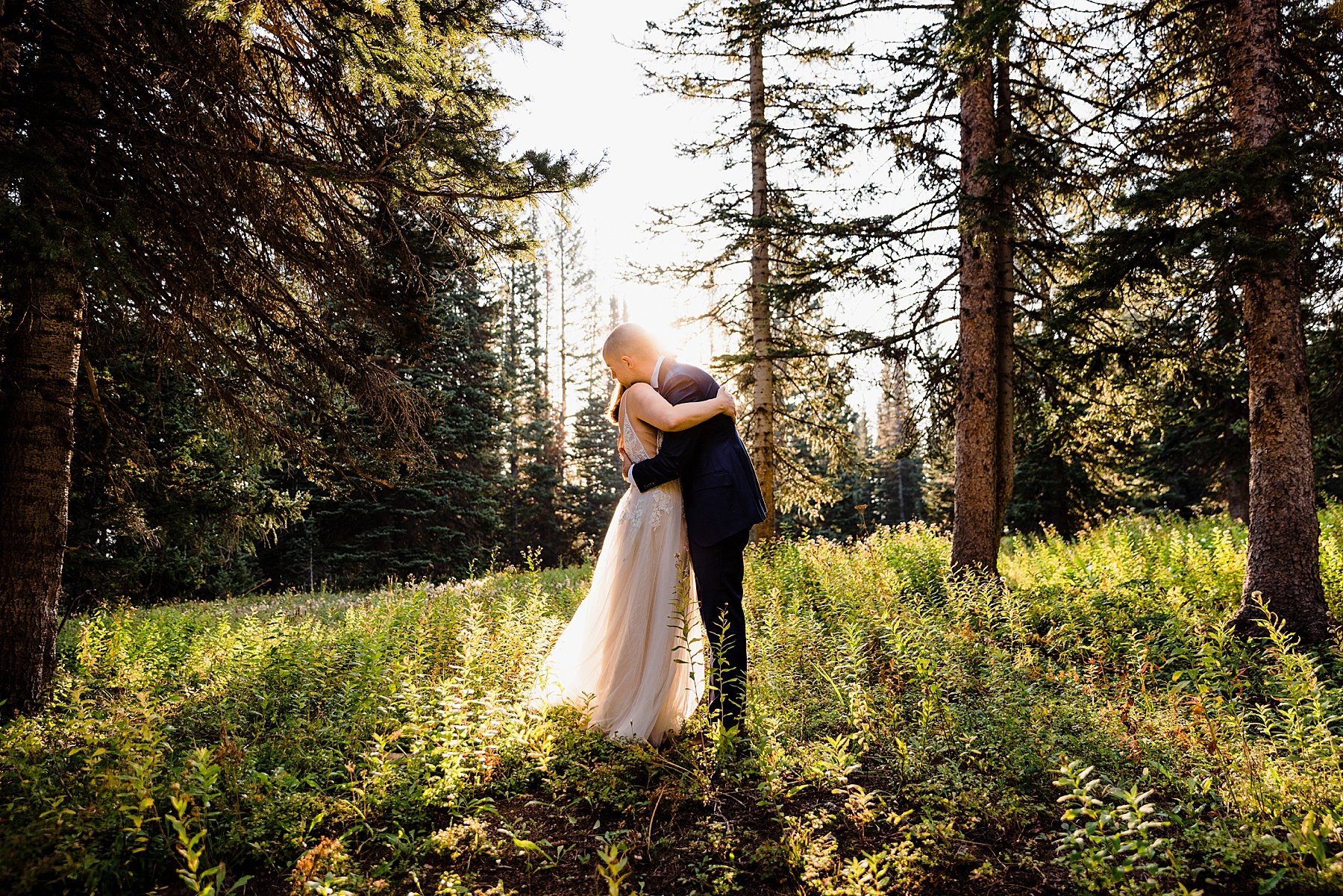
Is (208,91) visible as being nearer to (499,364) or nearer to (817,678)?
(817,678)

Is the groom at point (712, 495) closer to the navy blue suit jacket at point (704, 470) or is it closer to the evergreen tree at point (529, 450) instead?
the navy blue suit jacket at point (704, 470)

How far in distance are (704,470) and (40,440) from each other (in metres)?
4.39

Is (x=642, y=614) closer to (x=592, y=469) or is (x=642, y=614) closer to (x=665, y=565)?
(x=665, y=565)

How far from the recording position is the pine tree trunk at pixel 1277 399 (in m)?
5.18

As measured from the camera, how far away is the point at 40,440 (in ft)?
14.0

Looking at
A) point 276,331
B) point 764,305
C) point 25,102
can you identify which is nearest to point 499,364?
point 764,305

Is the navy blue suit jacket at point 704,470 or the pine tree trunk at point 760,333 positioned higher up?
the pine tree trunk at point 760,333

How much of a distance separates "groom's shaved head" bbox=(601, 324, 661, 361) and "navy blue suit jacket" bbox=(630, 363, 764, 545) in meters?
0.18

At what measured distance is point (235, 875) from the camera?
8.73 ft

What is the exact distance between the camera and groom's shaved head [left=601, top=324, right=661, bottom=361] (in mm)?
4020

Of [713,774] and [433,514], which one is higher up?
[433,514]

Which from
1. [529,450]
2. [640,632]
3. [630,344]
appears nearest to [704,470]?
[630,344]

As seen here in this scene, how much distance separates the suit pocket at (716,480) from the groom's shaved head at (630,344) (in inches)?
34.0

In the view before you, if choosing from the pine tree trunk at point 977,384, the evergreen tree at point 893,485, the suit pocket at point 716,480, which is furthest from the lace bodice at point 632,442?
the evergreen tree at point 893,485
